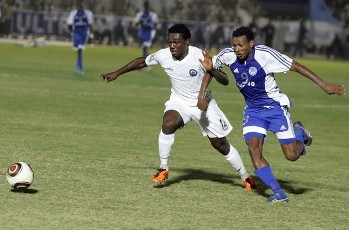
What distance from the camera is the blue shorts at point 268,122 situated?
12742 millimetres

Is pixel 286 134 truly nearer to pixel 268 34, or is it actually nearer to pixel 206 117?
pixel 206 117

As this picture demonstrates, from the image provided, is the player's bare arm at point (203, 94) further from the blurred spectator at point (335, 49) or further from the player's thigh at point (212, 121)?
the blurred spectator at point (335, 49)

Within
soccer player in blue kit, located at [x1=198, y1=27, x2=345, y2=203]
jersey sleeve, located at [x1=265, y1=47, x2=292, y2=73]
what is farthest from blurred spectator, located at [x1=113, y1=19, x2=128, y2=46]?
jersey sleeve, located at [x1=265, y1=47, x2=292, y2=73]

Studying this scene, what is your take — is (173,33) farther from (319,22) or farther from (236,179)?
(319,22)

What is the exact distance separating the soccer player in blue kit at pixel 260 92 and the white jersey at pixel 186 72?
364 mm

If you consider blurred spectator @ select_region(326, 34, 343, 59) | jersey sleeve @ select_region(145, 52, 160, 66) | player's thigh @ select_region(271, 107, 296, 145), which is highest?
jersey sleeve @ select_region(145, 52, 160, 66)

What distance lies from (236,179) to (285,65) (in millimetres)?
2479

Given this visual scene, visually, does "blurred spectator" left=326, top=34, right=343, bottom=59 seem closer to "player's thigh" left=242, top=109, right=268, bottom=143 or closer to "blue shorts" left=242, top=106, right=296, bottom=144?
"blue shorts" left=242, top=106, right=296, bottom=144

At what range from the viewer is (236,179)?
1452cm

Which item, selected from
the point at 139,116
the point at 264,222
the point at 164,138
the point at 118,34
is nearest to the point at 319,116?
the point at 139,116

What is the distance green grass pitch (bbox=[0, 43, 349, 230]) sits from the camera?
35.6ft

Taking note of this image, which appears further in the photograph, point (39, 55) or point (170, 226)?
point (39, 55)

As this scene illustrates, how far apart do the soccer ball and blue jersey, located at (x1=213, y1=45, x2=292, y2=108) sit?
2806mm

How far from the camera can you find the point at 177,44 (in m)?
12.9
